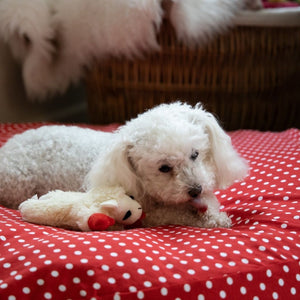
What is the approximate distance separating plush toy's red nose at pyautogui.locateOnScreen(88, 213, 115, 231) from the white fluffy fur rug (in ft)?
3.35

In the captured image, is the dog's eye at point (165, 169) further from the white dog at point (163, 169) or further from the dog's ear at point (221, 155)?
the dog's ear at point (221, 155)

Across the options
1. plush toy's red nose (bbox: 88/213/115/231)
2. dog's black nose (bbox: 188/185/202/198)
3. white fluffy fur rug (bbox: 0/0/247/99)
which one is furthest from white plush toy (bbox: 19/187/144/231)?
white fluffy fur rug (bbox: 0/0/247/99)

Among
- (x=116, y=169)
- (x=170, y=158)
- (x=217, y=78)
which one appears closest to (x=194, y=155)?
(x=170, y=158)

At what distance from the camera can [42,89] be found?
2.09 meters

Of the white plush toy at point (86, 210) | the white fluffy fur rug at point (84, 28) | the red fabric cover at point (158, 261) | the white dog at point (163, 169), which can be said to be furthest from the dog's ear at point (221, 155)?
the white fluffy fur rug at point (84, 28)

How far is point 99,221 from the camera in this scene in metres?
0.95

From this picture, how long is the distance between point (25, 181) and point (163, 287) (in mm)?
600

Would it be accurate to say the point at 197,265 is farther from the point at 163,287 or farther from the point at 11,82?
the point at 11,82

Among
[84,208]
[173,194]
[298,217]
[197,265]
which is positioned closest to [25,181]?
[84,208]

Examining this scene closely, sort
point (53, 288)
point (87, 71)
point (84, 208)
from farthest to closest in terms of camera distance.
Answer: point (87, 71) < point (84, 208) < point (53, 288)

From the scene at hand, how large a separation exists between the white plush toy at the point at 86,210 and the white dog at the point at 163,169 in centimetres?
4

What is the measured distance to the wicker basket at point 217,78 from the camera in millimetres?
1926

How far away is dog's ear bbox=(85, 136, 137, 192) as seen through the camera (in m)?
1.00

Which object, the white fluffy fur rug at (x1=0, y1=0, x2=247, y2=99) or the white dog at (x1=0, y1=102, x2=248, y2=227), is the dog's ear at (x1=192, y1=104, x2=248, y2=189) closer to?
the white dog at (x1=0, y1=102, x2=248, y2=227)
